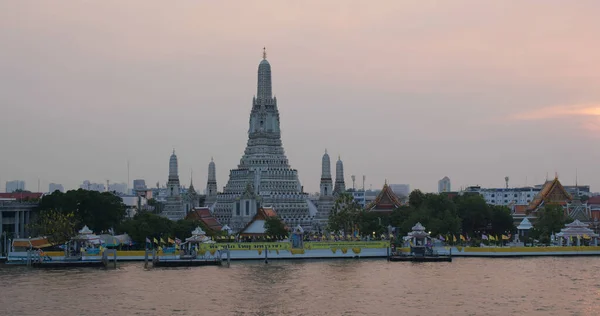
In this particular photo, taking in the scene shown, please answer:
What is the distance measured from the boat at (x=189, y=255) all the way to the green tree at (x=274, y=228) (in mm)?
13529

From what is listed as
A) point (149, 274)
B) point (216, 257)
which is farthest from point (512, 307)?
point (216, 257)

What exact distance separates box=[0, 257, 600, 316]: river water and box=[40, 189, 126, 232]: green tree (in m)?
17.8

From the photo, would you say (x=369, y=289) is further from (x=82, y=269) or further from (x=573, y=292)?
(x=82, y=269)

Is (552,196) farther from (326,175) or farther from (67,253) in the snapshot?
(67,253)

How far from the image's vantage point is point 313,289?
6669cm

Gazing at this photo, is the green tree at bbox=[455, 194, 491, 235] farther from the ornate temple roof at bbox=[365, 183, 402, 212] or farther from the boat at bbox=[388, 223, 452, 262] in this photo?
the ornate temple roof at bbox=[365, 183, 402, 212]

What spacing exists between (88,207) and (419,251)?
3836cm

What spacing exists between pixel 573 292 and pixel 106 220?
58864mm

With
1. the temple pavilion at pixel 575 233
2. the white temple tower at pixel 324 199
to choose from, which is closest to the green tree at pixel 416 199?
the temple pavilion at pixel 575 233

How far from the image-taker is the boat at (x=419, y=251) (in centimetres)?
9119

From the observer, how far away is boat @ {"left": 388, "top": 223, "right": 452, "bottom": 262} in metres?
91.2

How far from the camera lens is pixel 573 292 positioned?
64500 millimetres

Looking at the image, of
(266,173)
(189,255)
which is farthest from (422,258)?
(266,173)

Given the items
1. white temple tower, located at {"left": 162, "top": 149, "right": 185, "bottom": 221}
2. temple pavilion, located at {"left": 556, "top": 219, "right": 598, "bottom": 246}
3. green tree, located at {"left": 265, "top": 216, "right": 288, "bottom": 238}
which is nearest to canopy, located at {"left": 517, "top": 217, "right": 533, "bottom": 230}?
temple pavilion, located at {"left": 556, "top": 219, "right": 598, "bottom": 246}
